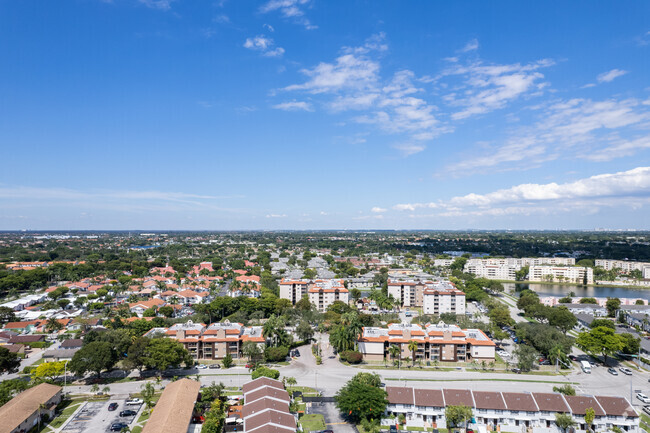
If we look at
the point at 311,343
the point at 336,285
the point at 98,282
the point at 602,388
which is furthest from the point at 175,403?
the point at 98,282

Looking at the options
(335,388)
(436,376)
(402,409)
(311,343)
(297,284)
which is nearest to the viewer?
(402,409)

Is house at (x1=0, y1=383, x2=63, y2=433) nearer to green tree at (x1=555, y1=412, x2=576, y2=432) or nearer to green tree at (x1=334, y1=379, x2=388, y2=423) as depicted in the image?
green tree at (x1=334, y1=379, x2=388, y2=423)

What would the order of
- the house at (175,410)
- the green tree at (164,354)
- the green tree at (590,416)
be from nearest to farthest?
1. the house at (175,410)
2. the green tree at (590,416)
3. the green tree at (164,354)

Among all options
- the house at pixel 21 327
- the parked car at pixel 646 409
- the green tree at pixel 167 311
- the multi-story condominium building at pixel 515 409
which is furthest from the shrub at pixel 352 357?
the house at pixel 21 327

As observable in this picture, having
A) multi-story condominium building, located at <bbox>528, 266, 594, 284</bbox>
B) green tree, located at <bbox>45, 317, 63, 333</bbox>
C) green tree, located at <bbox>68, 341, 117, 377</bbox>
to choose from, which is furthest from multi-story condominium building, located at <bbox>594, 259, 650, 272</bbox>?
green tree, located at <bbox>45, 317, 63, 333</bbox>

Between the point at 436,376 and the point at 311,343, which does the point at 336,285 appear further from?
the point at 436,376

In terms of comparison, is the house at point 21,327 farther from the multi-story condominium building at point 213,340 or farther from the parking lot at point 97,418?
the parking lot at point 97,418

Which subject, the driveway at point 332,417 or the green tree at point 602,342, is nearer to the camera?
the driveway at point 332,417
